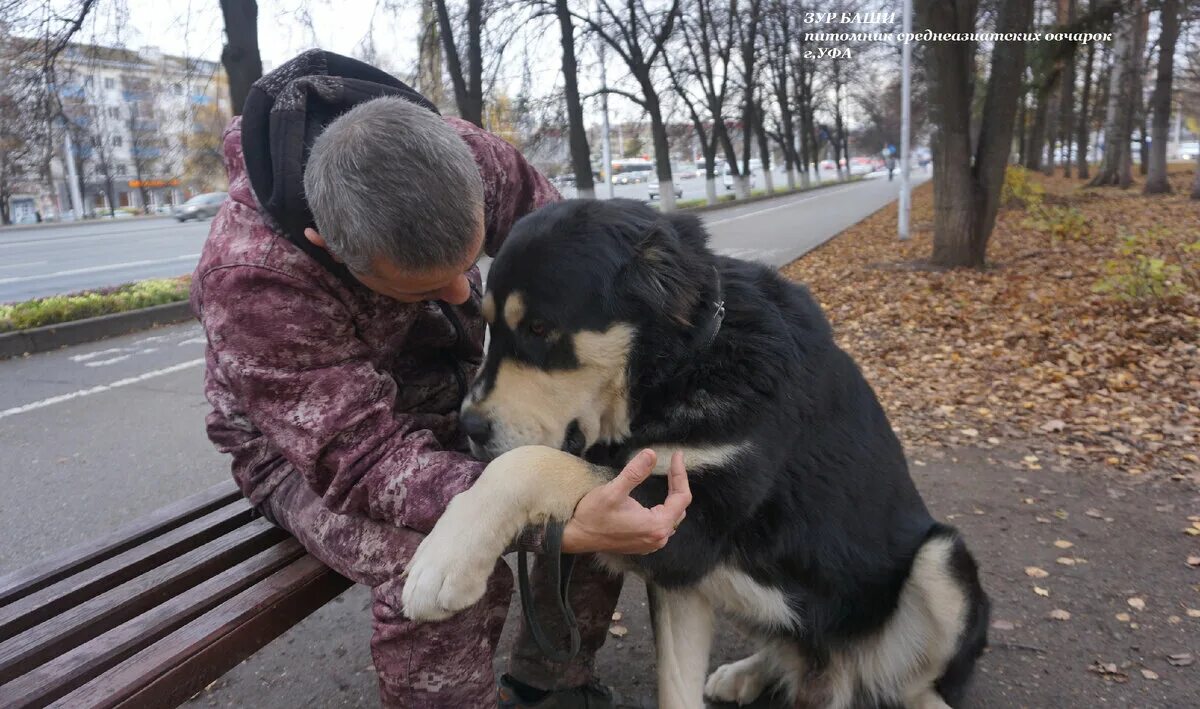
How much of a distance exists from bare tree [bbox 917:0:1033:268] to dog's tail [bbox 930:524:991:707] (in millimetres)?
9540

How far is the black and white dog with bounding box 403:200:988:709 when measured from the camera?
7.36 feet

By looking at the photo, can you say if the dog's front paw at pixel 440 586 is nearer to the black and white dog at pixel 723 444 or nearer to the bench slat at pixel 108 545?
the black and white dog at pixel 723 444

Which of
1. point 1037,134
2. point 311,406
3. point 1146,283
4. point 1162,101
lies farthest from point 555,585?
point 1037,134

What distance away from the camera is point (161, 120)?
50125 millimetres

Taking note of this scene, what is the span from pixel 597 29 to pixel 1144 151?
2769cm

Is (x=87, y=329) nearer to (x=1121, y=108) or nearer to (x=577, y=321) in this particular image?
(x=577, y=321)

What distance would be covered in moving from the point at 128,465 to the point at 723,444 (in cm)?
474

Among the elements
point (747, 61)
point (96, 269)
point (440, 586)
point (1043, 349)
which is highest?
point (747, 61)

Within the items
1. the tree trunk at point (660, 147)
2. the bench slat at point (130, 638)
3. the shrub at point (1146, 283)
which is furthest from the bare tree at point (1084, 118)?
the bench slat at point (130, 638)

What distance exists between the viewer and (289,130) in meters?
2.06

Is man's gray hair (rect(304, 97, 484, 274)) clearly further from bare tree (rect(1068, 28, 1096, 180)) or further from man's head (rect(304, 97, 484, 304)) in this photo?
bare tree (rect(1068, 28, 1096, 180))

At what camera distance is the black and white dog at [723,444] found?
224cm

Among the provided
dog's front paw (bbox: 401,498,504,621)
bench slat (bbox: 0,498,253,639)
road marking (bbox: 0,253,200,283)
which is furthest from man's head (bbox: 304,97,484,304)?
road marking (bbox: 0,253,200,283)

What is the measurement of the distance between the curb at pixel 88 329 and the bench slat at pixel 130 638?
8.20m
